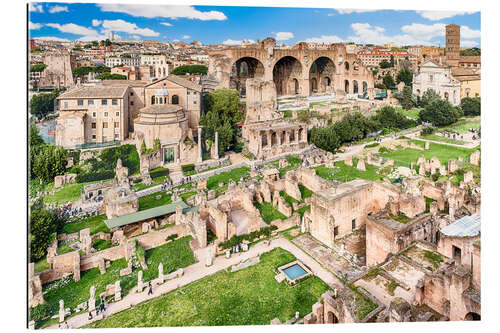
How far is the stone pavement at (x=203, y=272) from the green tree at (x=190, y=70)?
22976 millimetres

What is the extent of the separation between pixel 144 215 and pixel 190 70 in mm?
21831

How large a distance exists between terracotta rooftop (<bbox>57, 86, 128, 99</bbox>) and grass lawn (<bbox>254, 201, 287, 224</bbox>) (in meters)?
10.0

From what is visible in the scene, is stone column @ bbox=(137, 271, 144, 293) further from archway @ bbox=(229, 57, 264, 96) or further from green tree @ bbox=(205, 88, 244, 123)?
archway @ bbox=(229, 57, 264, 96)

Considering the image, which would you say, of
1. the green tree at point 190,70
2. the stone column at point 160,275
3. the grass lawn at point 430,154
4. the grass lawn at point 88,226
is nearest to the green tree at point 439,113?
the grass lawn at point 430,154

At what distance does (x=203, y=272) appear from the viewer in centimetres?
1104

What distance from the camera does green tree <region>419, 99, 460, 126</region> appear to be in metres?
21.4

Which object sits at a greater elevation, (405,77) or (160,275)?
(405,77)

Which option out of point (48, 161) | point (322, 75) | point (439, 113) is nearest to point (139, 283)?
point (48, 161)

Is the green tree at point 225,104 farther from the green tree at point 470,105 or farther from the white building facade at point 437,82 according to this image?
the green tree at point 470,105

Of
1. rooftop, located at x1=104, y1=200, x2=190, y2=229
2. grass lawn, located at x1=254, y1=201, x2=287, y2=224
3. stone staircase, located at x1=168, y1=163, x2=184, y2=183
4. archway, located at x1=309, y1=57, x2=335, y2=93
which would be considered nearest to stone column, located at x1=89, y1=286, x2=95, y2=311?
rooftop, located at x1=104, y1=200, x2=190, y2=229

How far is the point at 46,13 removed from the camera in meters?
10.2

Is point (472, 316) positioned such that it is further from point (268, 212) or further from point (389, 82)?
point (389, 82)

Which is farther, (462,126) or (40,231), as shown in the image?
(462,126)
